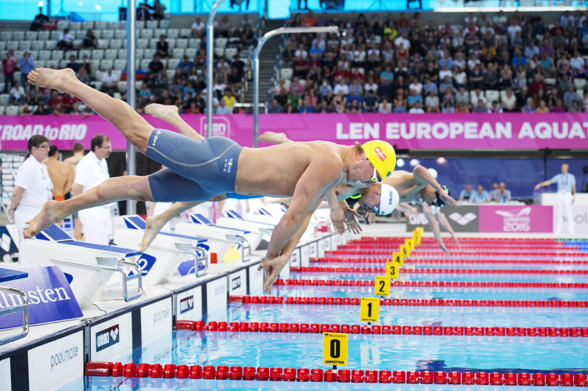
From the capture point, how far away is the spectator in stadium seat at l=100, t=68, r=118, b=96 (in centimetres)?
1786

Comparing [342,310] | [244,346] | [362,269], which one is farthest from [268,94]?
[244,346]

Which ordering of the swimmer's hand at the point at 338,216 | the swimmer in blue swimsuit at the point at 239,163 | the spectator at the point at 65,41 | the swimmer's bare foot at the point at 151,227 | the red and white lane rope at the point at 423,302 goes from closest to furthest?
the swimmer in blue swimsuit at the point at 239,163
the swimmer's bare foot at the point at 151,227
the swimmer's hand at the point at 338,216
the red and white lane rope at the point at 423,302
the spectator at the point at 65,41

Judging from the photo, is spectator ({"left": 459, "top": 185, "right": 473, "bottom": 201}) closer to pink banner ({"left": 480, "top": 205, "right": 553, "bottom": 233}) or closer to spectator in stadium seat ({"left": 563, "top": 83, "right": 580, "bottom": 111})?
pink banner ({"left": 480, "top": 205, "right": 553, "bottom": 233})

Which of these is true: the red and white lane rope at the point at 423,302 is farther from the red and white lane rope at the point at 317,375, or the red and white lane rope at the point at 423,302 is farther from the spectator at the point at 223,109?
the spectator at the point at 223,109

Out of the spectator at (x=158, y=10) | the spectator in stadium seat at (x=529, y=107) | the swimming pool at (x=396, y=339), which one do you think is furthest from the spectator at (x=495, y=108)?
the spectator at (x=158, y=10)

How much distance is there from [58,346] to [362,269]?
704 centimetres

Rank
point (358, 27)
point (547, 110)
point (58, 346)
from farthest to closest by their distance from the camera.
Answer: point (358, 27) → point (547, 110) → point (58, 346)

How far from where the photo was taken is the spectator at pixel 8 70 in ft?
61.8

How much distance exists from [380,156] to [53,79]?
2.13 metres

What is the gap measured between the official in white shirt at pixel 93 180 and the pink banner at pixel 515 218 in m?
12.7

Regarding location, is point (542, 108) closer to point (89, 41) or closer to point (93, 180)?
point (89, 41)

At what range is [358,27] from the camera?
2061cm

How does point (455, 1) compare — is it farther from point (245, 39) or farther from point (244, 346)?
point (244, 346)

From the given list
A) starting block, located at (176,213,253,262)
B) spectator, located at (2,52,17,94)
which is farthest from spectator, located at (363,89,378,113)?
starting block, located at (176,213,253,262)
